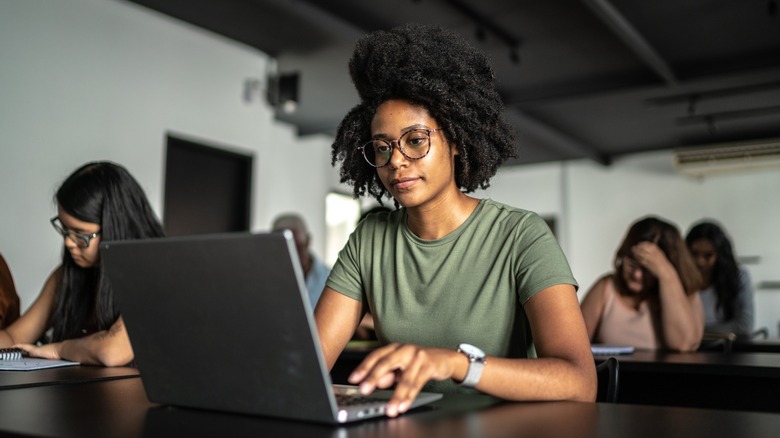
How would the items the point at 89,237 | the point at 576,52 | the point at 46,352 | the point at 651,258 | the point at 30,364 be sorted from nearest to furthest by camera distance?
the point at 30,364, the point at 46,352, the point at 89,237, the point at 651,258, the point at 576,52

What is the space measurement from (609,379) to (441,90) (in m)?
0.65

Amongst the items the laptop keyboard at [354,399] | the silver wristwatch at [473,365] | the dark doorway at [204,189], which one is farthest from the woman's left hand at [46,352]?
the dark doorway at [204,189]

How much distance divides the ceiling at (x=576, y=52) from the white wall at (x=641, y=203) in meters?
0.82

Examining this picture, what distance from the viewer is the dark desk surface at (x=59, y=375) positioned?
4.50 ft

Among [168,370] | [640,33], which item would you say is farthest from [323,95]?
[168,370]

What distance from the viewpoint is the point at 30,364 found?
1706 millimetres

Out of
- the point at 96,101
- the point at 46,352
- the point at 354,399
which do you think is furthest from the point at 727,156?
the point at 354,399

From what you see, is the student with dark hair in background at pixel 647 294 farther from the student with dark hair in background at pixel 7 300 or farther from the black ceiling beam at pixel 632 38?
the student with dark hair in background at pixel 7 300

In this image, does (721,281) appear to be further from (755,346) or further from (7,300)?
(7,300)

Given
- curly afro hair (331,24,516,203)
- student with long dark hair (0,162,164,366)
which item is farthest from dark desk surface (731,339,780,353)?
student with long dark hair (0,162,164,366)

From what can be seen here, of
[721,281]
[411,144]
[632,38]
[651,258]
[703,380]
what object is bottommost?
[703,380]

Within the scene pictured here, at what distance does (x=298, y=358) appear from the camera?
855 millimetres

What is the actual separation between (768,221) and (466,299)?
7.66 metres

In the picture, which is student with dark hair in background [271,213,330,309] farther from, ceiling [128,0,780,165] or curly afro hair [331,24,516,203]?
curly afro hair [331,24,516,203]
